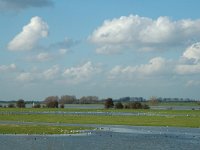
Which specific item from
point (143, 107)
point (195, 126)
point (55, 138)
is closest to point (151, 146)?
point (55, 138)

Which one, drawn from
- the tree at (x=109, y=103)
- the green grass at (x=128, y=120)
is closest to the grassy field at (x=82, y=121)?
the green grass at (x=128, y=120)

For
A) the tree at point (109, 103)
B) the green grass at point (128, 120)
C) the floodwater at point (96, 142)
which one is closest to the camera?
the floodwater at point (96, 142)

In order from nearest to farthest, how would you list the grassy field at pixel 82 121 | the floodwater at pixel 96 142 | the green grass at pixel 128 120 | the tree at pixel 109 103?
the floodwater at pixel 96 142 → the grassy field at pixel 82 121 → the green grass at pixel 128 120 → the tree at pixel 109 103

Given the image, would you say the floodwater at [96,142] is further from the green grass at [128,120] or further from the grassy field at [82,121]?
the green grass at [128,120]

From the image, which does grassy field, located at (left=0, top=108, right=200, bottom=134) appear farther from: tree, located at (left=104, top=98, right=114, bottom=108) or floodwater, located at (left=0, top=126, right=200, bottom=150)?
tree, located at (left=104, top=98, right=114, bottom=108)

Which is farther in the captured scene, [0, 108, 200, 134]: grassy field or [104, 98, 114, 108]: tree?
[104, 98, 114, 108]: tree

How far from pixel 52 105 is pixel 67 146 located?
6115 inches

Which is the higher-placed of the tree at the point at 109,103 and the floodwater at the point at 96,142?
the tree at the point at 109,103

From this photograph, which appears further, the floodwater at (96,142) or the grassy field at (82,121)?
the grassy field at (82,121)

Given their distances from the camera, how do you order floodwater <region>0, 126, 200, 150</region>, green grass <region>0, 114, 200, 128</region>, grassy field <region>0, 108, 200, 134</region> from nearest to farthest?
floodwater <region>0, 126, 200, 150</region> → grassy field <region>0, 108, 200, 134</region> → green grass <region>0, 114, 200, 128</region>

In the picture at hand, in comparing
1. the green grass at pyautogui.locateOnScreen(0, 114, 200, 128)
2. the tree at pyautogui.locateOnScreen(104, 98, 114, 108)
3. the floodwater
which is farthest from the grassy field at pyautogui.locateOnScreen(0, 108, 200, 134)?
the tree at pyautogui.locateOnScreen(104, 98, 114, 108)

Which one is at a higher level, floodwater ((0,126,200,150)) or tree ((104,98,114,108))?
tree ((104,98,114,108))

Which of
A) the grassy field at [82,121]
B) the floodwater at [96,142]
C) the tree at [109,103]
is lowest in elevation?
the floodwater at [96,142]

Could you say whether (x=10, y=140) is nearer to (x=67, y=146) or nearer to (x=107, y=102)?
(x=67, y=146)
